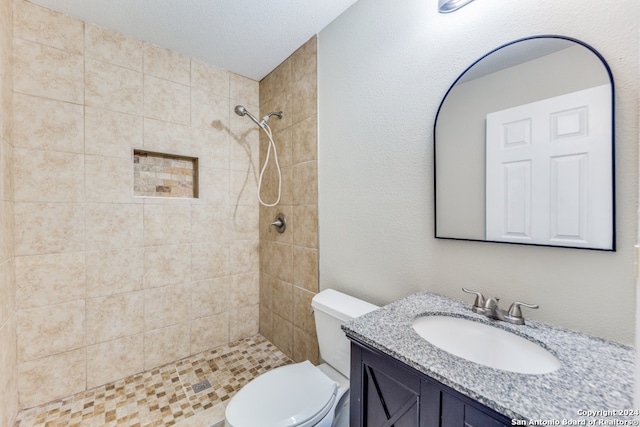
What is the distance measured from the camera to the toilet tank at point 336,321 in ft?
4.00

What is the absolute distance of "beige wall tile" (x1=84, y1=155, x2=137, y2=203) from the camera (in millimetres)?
1571

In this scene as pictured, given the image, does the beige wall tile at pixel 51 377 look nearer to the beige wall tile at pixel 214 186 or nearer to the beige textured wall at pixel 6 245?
the beige textured wall at pixel 6 245

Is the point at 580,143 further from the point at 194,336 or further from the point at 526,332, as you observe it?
the point at 194,336

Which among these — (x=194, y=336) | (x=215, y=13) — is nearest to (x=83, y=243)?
(x=194, y=336)

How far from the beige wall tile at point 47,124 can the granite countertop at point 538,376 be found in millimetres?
1898

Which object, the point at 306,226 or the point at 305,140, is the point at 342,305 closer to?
the point at 306,226

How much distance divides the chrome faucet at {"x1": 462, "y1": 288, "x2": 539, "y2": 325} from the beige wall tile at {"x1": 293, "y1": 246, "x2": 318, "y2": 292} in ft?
3.20

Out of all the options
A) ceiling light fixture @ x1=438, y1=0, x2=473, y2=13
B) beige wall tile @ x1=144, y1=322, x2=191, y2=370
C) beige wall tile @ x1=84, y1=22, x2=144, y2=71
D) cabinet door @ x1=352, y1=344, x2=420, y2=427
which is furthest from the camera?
beige wall tile @ x1=144, y1=322, x2=191, y2=370

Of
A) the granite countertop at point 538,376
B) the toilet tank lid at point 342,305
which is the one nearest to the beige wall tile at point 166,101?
the toilet tank lid at point 342,305

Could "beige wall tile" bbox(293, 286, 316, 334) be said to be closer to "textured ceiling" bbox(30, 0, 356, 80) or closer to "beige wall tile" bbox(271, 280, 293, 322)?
"beige wall tile" bbox(271, 280, 293, 322)

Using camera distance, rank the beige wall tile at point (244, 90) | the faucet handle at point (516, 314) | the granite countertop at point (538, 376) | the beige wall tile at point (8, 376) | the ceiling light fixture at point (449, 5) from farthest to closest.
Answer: the beige wall tile at point (244, 90)
the beige wall tile at point (8, 376)
the ceiling light fixture at point (449, 5)
the faucet handle at point (516, 314)
the granite countertop at point (538, 376)

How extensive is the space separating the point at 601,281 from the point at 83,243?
94.2 inches

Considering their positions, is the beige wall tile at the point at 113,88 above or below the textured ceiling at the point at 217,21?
below

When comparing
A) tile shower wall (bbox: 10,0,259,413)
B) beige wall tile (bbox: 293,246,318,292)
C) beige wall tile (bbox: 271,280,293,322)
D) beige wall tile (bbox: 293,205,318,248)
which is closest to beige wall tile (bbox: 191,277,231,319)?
tile shower wall (bbox: 10,0,259,413)
